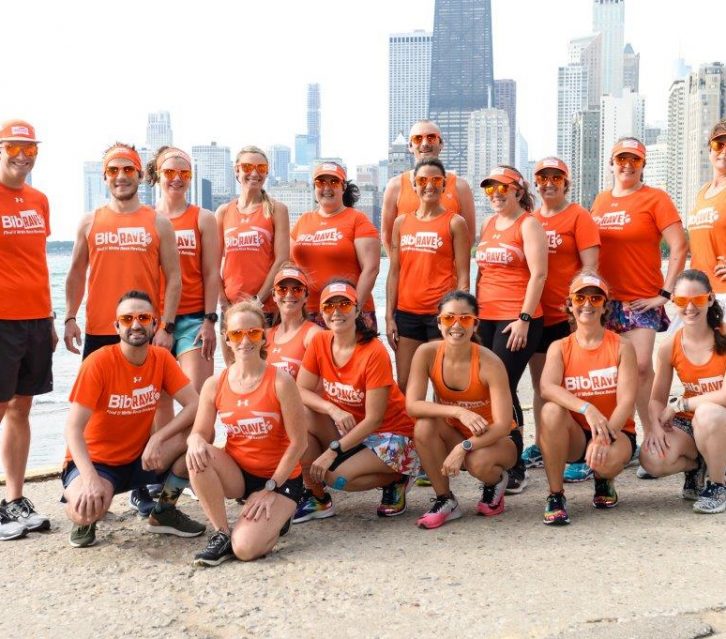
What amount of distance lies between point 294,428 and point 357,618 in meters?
1.16

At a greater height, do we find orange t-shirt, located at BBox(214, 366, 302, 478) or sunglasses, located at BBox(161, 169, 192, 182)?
sunglasses, located at BBox(161, 169, 192, 182)

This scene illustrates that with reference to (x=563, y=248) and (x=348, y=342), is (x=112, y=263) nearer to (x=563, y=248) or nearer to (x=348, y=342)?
(x=348, y=342)

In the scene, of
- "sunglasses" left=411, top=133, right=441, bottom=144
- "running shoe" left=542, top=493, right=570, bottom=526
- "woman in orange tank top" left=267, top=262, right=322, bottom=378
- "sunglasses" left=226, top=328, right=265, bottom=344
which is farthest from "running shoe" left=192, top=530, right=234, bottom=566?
"sunglasses" left=411, top=133, right=441, bottom=144

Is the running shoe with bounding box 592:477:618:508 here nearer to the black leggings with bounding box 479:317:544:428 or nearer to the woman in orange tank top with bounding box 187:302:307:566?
the black leggings with bounding box 479:317:544:428

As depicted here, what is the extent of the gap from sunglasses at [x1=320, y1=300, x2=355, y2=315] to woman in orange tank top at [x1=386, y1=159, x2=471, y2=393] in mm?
863

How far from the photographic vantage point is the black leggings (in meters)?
5.49

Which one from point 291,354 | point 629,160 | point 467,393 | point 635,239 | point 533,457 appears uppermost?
point 629,160

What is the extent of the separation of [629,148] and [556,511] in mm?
2495

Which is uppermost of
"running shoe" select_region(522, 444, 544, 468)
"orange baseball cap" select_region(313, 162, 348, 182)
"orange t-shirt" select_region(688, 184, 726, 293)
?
"orange baseball cap" select_region(313, 162, 348, 182)

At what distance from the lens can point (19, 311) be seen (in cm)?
489

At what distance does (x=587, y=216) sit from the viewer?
5703 mm

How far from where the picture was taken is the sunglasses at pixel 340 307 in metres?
5.04

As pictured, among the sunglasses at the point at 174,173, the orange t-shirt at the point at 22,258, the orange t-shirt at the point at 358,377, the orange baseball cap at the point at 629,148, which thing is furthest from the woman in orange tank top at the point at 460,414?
the orange t-shirt at the point at 22,258

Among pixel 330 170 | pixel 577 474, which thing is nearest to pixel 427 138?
pixel 330 170
